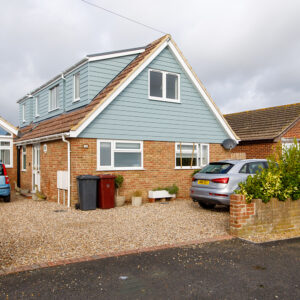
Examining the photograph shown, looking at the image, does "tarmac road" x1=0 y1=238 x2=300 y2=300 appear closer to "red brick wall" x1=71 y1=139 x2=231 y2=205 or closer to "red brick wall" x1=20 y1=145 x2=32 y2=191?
"red brick wall" x1=71 y1=139 x2=231 y2=205

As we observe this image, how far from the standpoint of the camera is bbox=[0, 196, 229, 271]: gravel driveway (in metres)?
6.30

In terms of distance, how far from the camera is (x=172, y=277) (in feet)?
16.1

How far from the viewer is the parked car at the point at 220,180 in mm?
9836

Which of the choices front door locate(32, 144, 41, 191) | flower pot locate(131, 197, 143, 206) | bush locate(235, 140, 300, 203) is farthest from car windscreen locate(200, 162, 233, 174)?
front door locate(32, 144, 41, 191)

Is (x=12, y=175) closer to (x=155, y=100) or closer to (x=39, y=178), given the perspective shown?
(x=39, y=178)

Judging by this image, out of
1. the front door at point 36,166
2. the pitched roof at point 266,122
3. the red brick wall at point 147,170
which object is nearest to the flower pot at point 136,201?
the red brick wall at point 147,170

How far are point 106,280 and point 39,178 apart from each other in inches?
455

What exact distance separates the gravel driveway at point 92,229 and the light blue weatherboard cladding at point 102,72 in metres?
5.02

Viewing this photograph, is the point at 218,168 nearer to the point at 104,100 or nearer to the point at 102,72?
the point at 104,100

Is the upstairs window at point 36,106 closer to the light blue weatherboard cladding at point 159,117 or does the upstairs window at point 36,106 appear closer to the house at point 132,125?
the house at point 132,125

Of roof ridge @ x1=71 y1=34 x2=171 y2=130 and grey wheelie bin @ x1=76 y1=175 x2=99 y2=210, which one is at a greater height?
roof ridge @ x1=71 y1=34 x2=171 y2=130

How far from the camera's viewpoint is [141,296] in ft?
14.0

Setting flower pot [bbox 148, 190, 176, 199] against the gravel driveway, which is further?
flower pot [bbox 148, 190, 176, 199]

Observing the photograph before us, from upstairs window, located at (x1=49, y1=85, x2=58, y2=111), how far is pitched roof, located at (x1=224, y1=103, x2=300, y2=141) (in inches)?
408
